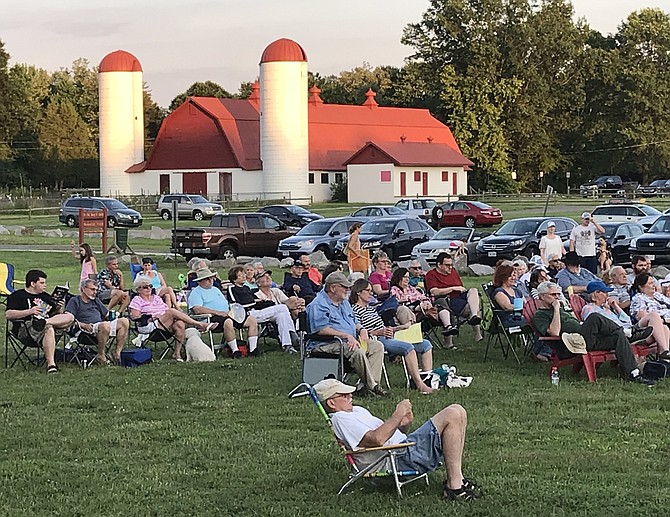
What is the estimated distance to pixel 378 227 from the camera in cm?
3064

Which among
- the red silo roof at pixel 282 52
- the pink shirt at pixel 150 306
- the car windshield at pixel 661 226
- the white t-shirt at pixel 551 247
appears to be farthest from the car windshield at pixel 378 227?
the red silo roof at pixel 282 52

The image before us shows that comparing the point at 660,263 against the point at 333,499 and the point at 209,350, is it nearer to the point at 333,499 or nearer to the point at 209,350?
the point at 209,350

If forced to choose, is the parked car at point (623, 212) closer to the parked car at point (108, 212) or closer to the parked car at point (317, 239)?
the parked car at point (317, 239)

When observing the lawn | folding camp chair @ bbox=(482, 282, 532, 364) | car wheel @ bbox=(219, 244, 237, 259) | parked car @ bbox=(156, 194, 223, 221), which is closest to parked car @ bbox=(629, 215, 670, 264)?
car wheel @ bbox=(219, 244, 237, 259)

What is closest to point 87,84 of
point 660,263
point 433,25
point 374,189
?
point 433,25

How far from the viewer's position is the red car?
44.8 metres

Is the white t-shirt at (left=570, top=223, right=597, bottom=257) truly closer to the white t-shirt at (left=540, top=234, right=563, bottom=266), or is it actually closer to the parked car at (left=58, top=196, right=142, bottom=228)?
the white t-shirt at (left=540, top=234, right=563, bottom=266)

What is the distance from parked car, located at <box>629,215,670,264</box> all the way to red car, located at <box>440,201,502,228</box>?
57.2 feet

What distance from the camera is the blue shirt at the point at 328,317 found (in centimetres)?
1015

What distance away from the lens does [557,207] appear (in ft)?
183

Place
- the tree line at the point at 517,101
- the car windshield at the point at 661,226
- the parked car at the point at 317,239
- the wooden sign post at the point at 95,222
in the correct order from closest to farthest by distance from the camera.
A: 1. the car windshield at the point at 661,226
2. the parked car at the point at 317,239
3. the wooden sign post at the point at 95,222
4. the tree line at the point at 517,101

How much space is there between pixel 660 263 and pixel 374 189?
126 feet

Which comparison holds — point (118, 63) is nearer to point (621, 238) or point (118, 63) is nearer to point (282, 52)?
point (282, 52)

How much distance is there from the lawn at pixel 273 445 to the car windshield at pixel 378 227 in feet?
61.9
